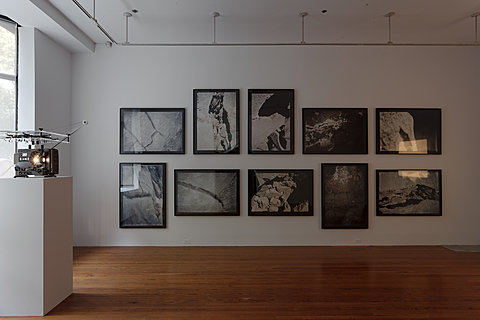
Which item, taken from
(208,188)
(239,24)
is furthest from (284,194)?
(239,24)

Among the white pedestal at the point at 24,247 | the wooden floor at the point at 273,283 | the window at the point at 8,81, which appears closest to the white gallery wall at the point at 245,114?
the wooden floor at the point at 273,283

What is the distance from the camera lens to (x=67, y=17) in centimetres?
459

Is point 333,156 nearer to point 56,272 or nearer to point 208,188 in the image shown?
point 208,188

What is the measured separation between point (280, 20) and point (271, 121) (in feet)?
5.48

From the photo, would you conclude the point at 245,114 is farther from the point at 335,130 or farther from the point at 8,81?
the point at 8,81

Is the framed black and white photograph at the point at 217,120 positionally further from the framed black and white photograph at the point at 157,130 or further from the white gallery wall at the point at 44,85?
the white gallery wall at the point at 44,85

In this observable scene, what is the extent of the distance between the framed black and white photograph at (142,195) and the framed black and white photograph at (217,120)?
3.05ft

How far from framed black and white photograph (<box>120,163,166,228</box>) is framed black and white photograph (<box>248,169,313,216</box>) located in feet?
5.25

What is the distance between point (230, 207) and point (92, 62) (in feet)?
11.9

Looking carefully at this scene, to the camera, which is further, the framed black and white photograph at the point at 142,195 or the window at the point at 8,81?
the framed black and white photograph at the point at 142,195

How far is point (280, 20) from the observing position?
15.5ft

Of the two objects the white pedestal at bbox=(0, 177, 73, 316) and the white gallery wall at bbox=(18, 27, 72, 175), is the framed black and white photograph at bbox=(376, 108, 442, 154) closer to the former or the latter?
the white pedestal at bbox=(0, 177, 73, 316)

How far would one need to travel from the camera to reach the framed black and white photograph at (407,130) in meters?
5.59

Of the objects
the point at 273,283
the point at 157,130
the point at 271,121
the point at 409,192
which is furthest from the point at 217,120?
the point at 409,192
